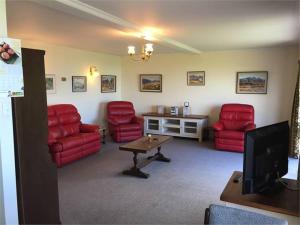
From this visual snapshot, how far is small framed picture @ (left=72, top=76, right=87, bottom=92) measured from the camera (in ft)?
20.6

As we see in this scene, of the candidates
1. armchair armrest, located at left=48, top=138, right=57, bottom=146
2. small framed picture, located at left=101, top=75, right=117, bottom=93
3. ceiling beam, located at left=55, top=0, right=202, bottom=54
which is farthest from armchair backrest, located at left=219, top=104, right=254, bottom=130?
armchair armrest, located at left=48, top=138, right=57, bottom=146

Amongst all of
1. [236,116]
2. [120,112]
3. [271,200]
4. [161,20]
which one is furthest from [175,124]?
[271,200]

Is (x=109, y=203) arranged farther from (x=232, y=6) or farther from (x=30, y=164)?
(x=232, y=6)

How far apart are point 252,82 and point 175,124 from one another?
225 centimetres

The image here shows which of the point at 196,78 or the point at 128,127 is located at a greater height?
the point at 196,78

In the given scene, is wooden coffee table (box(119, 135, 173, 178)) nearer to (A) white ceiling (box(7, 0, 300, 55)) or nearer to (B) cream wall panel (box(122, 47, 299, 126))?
(A) white ceiling (box(7, 0, 300, 55))

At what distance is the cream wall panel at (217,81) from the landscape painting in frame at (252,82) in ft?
0.33

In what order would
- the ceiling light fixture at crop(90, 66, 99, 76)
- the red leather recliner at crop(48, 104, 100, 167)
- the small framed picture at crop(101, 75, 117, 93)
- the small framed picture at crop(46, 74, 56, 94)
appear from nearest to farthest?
the red leather recliner at crop(48, 104, 100, 167) → the small framed picture at crop(46, 74, 56, 94) → the ceiling light fixture at crop(90, 66, 99, 76) → the small framed picture at crop(101, 75, 117, 93)

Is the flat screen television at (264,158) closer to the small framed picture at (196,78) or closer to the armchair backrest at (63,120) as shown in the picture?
the armchair backrest at (63,120)

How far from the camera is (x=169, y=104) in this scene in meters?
7.46

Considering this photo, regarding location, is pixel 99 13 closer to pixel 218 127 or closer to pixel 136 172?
pixel 136 172

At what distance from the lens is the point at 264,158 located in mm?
1651

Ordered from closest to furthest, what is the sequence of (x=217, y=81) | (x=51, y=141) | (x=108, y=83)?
(x=51, y=141) < (x=217, y=81) < (x=108, y=83)

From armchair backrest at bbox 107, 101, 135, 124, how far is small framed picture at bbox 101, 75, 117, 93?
574 millimetres
